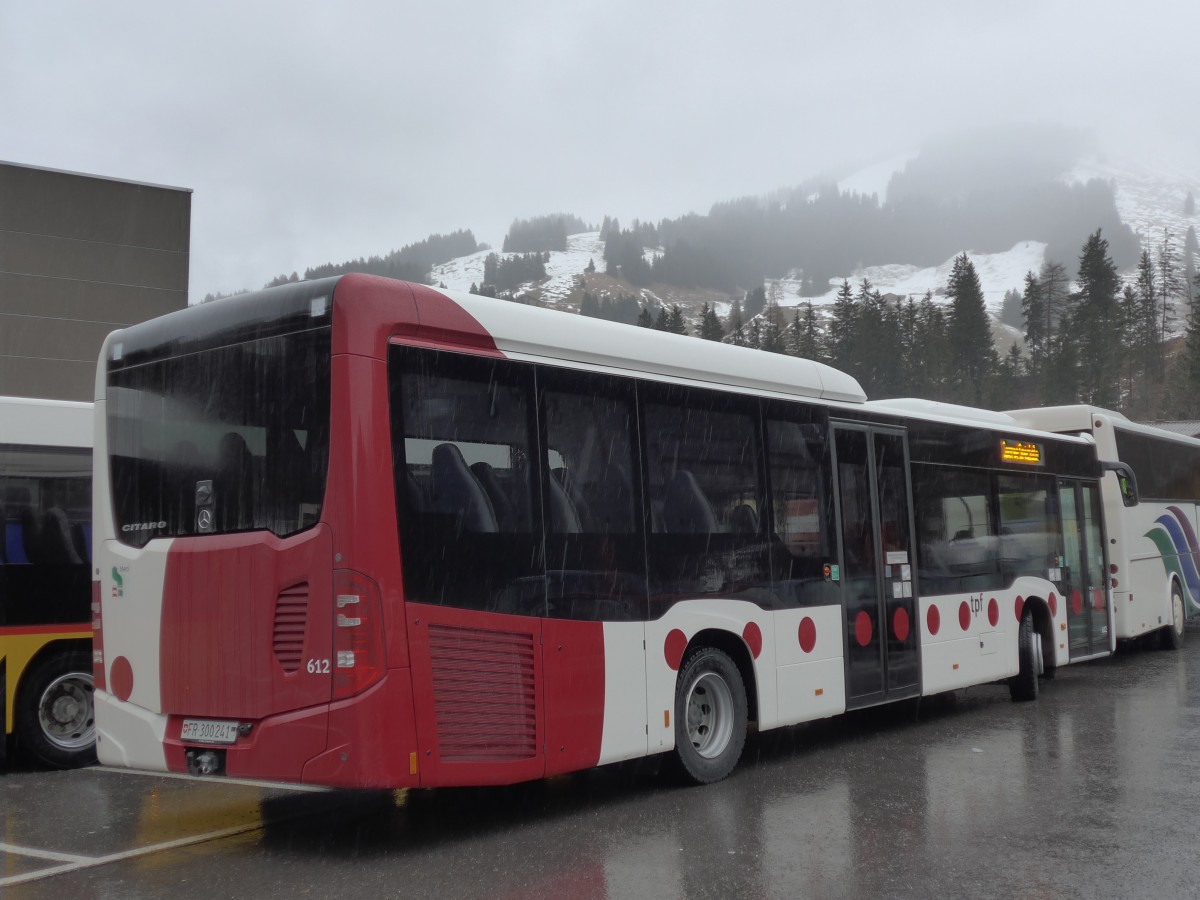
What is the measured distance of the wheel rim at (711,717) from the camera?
8461 mm

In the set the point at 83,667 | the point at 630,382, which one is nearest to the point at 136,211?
the point at 83,667

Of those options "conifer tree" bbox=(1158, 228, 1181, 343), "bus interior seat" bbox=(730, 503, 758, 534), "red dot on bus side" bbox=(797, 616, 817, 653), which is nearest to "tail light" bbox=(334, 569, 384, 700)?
"bus interior seat" bbox=(730, 503, 758, 534)

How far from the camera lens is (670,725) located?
7.94 metres

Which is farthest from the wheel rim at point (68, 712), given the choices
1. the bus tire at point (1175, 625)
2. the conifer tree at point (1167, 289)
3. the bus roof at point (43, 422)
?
the conifer tree at point (1167, 289)

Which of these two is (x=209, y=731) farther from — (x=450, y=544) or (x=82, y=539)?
(x=82, y=539)

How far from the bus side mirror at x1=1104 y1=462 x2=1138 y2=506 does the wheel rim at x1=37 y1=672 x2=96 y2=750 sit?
12.9m

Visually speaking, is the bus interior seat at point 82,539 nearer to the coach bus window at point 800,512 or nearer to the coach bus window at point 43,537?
the coach bus window at point 43,537

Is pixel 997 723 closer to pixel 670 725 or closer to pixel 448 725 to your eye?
pixel 670 725

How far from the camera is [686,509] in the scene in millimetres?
8359

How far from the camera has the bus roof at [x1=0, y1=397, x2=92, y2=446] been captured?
9.89 m

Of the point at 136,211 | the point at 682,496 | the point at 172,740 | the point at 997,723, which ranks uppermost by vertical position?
the point at 136,211

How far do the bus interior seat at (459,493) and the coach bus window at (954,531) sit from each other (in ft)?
18.4

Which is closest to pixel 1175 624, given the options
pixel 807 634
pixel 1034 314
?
pixel 807 634

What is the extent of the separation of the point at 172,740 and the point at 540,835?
2185 mm
